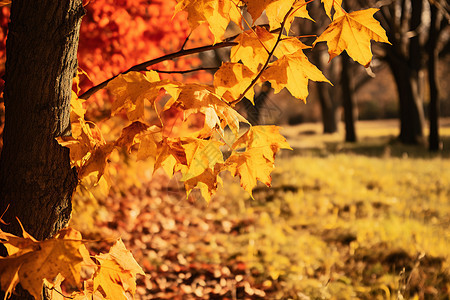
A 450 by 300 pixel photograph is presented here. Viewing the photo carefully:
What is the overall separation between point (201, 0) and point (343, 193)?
18.5 ft

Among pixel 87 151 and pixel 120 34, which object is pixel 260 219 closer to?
pixel 120 34

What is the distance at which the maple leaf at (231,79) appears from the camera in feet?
5.05

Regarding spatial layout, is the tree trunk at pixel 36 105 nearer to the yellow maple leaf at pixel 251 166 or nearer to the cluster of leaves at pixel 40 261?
the cluster of leaves at pixel 40 261

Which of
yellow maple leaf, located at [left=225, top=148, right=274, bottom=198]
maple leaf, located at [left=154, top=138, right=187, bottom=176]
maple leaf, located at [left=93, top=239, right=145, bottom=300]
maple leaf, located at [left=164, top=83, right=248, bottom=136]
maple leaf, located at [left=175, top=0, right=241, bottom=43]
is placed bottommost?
maple leaf, located at [left=93, top=239, right=145, bottom=300]

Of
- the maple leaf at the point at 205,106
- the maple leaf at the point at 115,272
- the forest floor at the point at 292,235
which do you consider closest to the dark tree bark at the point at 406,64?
the forest floor at the point at 292,235

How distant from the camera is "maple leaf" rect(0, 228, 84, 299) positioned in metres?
1.11

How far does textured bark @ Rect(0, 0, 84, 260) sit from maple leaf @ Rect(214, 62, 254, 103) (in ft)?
1.91

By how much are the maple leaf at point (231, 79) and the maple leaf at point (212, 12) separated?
12cm

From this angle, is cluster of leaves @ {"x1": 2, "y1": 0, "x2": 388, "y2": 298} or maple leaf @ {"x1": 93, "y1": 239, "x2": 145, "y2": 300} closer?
cluster of leaves @ {"x1": 2, "y1": 0, "x2": 388, "y2": 298}

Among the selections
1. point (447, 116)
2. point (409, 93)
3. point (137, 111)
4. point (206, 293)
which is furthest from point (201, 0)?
point (447, 116)

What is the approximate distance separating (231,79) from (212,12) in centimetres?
27

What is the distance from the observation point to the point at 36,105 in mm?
1486

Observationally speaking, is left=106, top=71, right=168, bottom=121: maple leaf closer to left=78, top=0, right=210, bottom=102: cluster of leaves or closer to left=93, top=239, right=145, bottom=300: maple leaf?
left=93, top=239, right=145, bottom=300: maple leaf

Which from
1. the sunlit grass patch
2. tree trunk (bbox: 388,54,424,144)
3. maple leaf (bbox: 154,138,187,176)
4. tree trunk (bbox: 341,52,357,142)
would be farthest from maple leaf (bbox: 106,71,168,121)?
tree trunk (bbox: 341,52,357,142)
